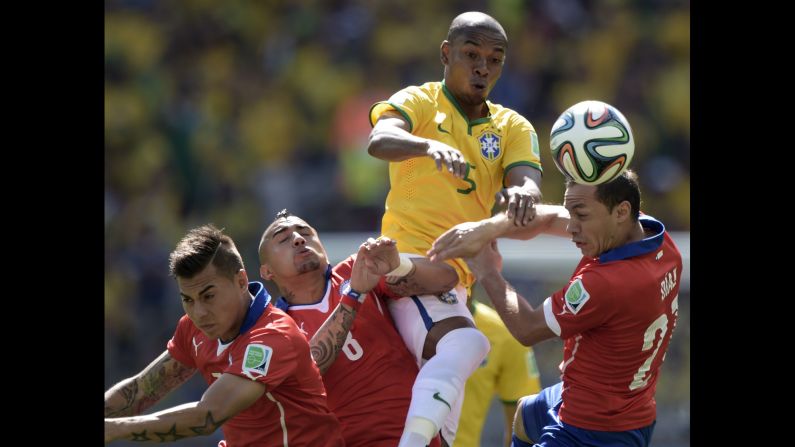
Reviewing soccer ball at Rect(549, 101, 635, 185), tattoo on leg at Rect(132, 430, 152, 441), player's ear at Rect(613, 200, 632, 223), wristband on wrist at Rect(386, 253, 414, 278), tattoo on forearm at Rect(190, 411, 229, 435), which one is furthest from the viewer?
wristband on wrist at Rect(386, 253, 414, 278)

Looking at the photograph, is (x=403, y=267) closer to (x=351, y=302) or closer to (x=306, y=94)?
(x=351, y=302)

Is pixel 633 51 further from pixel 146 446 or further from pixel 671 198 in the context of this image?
pixel 146 446

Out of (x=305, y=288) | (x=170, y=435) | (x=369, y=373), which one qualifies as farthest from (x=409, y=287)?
(x=170, y=435)

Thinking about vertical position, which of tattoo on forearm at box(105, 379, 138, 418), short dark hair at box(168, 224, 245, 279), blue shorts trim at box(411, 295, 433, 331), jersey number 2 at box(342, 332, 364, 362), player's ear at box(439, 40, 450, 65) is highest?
player's ear at box(439, 40, 450, 65)

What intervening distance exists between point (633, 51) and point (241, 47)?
4.51 m

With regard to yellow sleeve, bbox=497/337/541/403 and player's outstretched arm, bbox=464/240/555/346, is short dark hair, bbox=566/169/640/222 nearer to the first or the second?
player's outstretched arm, bbox=464/240/555/346

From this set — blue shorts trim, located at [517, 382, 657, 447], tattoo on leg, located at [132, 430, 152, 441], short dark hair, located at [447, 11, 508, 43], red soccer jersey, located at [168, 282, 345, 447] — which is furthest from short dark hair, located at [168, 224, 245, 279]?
blue shorts trim, located at [517, 382, 657, 447]

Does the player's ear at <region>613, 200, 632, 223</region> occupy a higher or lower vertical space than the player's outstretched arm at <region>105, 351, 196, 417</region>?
higher

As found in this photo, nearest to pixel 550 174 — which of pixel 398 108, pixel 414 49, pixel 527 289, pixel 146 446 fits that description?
pixel 414 49

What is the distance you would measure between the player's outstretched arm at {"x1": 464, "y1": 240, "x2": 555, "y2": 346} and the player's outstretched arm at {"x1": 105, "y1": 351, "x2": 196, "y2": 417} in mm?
1533

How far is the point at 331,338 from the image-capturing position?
5445 millimetres

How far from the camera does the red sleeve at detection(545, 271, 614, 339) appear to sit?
501cm
